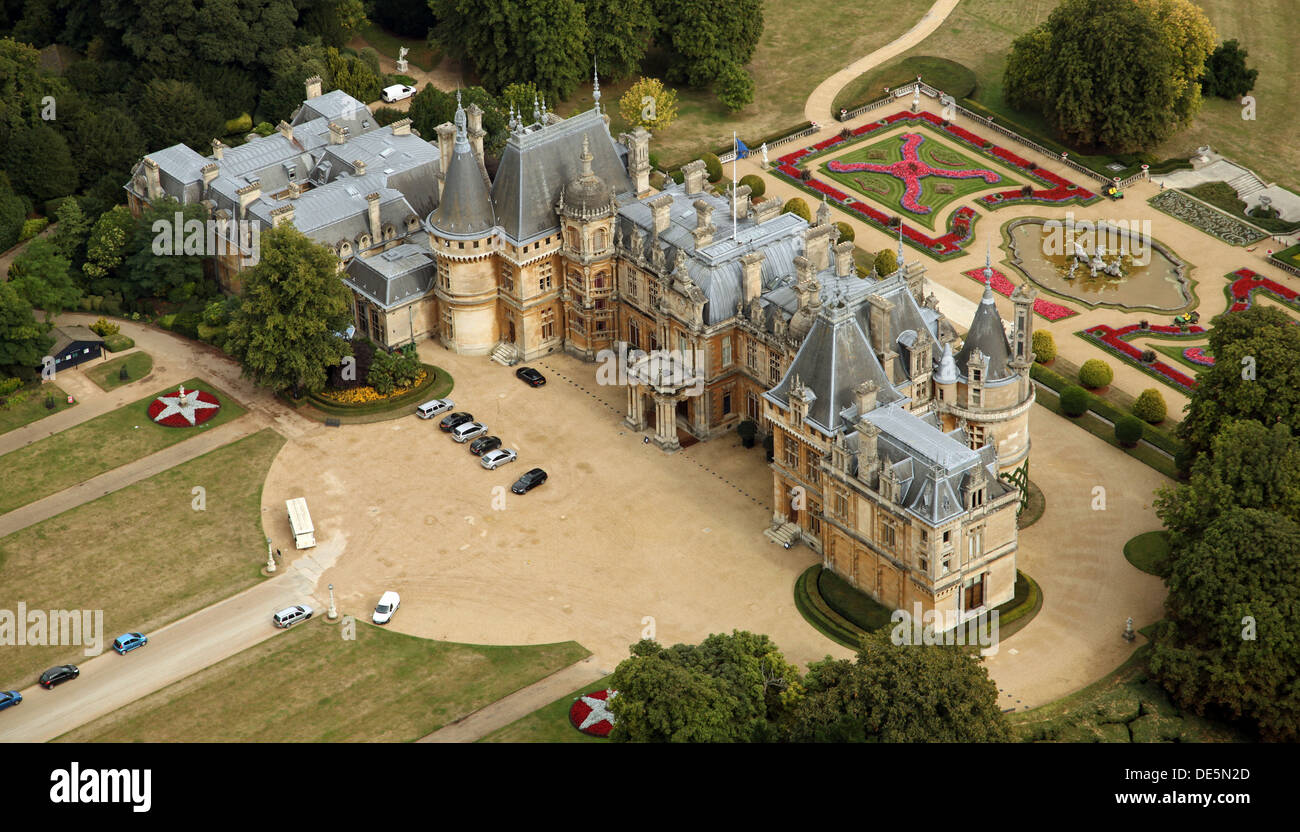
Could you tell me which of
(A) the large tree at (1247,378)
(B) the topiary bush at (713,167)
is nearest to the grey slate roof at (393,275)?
(B) the topiary bush at (713,167)

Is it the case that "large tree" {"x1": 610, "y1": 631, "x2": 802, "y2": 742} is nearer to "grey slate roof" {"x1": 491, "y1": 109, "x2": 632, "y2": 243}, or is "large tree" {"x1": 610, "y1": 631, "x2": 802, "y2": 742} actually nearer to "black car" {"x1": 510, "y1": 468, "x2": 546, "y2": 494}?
"black car" {"x1": 510, "y1": 468, "x2": 546, "y2": 494}

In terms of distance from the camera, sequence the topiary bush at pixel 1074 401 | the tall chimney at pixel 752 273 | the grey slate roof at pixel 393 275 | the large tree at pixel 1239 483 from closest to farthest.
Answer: the large tree at pixel 1239 483
the tall chimney at pixel 752 273
the topiary bush at pixel 1074 401
the grey slate roof at pixel 393 275

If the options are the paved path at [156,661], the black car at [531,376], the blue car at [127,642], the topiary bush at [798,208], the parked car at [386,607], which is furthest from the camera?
the topiary bush at [798,208]

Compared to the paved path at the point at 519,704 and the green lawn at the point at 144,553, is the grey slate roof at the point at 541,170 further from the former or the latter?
the paved path at the point at 519,704

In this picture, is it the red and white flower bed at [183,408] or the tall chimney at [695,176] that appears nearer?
the red and white flower bed at [183,408]

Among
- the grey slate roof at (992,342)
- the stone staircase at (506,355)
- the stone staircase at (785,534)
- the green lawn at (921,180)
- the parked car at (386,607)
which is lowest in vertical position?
the parked car at (386,607)

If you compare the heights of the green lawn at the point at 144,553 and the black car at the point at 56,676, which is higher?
the green lawn at the point at 144,553

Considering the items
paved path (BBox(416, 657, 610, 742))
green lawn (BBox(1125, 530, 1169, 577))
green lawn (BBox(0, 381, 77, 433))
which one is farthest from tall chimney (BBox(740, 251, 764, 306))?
green lawn (BBox(0, 381, 77, 433))
